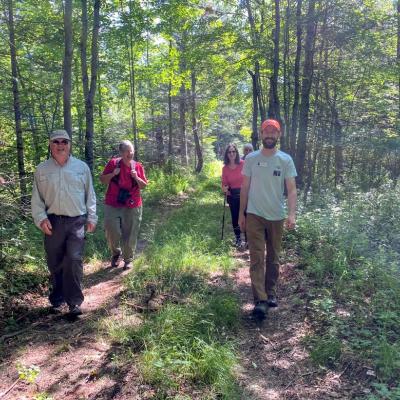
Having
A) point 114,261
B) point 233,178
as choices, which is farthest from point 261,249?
point 233,178

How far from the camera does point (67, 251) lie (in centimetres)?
452

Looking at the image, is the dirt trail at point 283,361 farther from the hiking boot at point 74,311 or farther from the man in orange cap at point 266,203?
the hiking boot at point 74,311

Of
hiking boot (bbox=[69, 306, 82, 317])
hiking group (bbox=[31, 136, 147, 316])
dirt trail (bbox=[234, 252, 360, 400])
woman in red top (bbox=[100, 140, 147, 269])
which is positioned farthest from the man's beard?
hiking boot (bbox=[69, 306, 82, 317])

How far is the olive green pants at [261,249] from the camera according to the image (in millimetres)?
4773

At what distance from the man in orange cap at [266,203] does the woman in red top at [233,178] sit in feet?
10.5

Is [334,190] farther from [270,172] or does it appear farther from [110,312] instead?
[110,312]

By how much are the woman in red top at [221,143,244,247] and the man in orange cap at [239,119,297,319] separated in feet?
10.5

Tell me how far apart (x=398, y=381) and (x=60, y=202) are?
3907 mm

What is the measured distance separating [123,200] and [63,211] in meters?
1.78

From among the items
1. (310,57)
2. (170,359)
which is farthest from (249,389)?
(310,57)

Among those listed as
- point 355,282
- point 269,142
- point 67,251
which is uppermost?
point 269,142

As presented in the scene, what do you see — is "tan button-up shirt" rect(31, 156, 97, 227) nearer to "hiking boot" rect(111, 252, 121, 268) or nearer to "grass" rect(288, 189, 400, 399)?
"hiking boot" rect(111, 252, 121, 268)

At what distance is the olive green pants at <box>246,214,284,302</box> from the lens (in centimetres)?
477

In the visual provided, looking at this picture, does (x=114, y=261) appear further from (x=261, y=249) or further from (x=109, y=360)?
(x=109, y=360)
